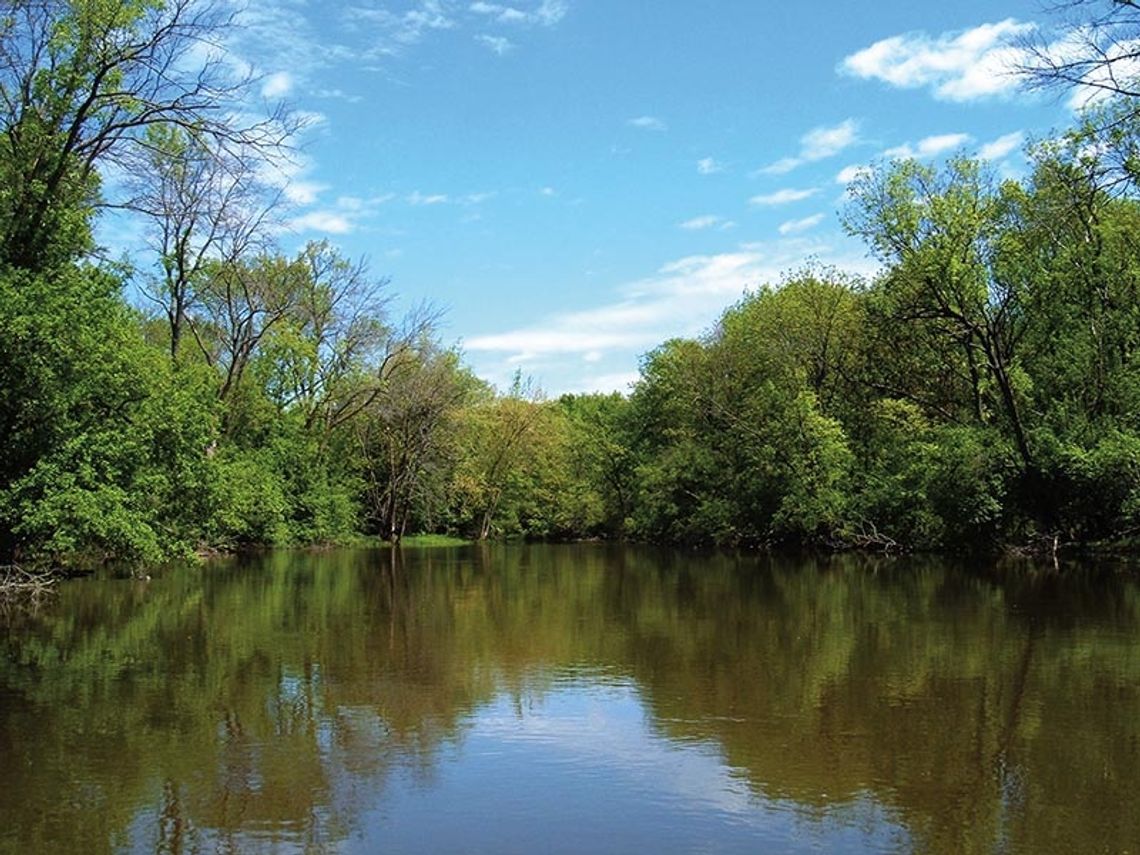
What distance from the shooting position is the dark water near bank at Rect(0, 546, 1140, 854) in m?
6.50

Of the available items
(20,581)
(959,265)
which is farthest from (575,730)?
(959,265)

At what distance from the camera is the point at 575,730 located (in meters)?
9.47

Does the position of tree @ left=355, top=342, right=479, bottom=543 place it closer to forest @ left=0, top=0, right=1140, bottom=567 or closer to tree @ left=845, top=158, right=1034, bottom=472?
forest @ left=0, top=0, right=1140, bottom=567

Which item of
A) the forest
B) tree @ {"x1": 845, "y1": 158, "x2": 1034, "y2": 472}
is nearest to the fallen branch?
the forest

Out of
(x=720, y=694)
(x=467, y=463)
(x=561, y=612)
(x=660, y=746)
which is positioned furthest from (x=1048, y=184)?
(x=467, y=463)

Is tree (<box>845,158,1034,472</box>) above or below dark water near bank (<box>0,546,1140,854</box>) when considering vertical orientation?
above

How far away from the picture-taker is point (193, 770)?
7938 millimetres

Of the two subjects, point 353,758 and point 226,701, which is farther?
point 226,701

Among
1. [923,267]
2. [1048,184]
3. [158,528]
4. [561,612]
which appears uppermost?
[1048,184]

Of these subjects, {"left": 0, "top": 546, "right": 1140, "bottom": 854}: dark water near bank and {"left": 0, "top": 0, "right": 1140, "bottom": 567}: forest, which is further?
{"left": 0, "top": 0, "right": 1140, "bottom": 567}: forest

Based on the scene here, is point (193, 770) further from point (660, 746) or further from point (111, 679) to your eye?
point (111, 679)

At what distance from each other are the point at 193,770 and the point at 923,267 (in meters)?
30.8

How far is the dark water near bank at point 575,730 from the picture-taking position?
6500mm

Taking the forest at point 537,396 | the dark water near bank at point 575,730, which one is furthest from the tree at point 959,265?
the dark water near bank at point 575,730
